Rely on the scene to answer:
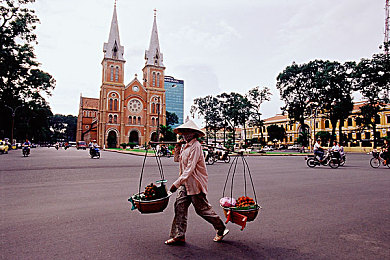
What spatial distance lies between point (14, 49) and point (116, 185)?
23.3 meters

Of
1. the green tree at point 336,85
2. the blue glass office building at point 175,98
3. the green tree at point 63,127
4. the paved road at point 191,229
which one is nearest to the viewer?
the paved road at point 191,229

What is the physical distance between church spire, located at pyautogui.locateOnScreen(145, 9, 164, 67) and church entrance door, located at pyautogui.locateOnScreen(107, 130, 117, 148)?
18835 millimetres

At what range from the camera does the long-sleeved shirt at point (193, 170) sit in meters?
3.39

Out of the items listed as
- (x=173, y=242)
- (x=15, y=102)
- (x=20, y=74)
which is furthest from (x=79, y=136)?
(x=173, y=242)

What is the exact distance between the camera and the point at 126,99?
6538 cm

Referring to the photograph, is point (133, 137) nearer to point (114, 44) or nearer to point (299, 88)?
point (114, 44)

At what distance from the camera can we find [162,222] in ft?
14.9

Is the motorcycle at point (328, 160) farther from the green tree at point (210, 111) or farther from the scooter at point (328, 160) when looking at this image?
the green tree at point (210, 111)

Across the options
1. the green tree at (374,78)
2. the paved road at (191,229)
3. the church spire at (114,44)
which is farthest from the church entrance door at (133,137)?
the paved road at (191,229)

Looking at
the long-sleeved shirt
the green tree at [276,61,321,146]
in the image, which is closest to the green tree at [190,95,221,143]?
the green tree at [276,61,321,146]

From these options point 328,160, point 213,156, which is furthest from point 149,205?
point 213,156

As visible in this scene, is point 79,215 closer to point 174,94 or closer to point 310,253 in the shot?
point 310,253

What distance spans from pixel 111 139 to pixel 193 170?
203ft

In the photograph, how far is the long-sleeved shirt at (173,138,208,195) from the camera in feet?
11.1
